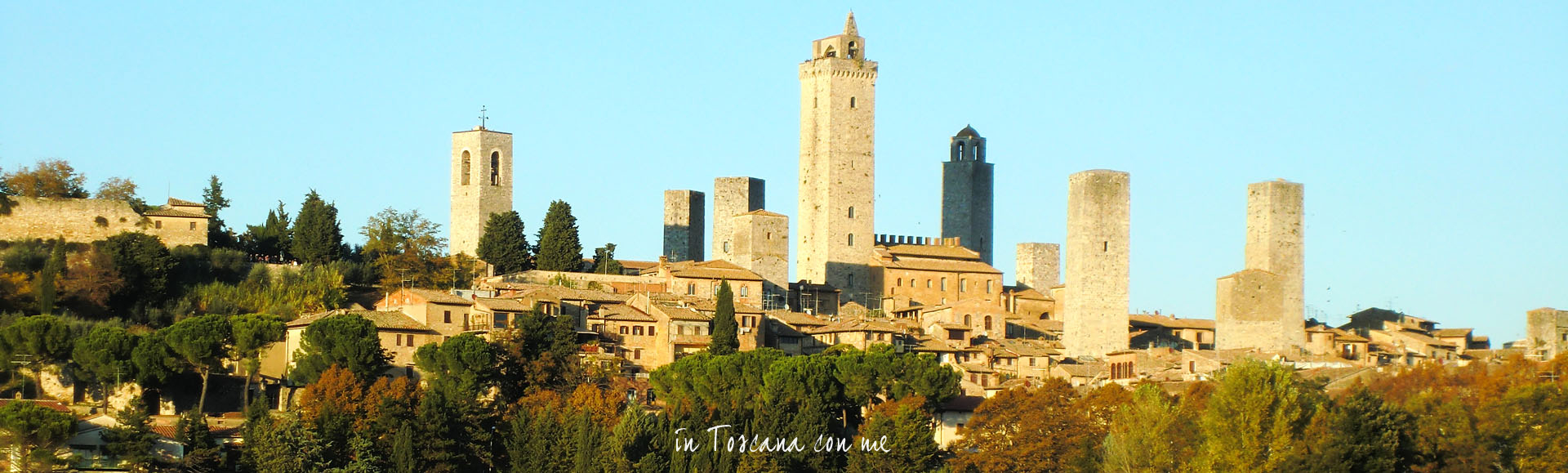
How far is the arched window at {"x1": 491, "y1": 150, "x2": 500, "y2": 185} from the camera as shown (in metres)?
58.7

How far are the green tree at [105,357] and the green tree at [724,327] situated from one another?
11.5 metres

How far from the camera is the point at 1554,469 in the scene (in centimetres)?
3759

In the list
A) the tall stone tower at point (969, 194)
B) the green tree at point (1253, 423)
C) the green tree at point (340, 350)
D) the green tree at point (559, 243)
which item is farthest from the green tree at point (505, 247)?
the green tree at point (1253, 423)

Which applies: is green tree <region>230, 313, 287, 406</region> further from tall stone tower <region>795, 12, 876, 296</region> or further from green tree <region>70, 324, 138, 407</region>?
tall stone tower <region>795, 12, 876, 296</region>

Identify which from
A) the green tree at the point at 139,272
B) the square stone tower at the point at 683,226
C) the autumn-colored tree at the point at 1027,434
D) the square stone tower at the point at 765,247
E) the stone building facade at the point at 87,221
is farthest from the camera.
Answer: the square stone tower at the point at 683,226

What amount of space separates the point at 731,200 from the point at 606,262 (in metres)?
4.88

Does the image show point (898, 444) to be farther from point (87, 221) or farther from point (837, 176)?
point (87, 221)

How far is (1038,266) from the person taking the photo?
65.4 m

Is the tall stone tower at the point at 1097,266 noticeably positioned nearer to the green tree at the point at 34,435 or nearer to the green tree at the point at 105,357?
the green tree at the point at 105,357

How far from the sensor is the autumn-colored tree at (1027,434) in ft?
135

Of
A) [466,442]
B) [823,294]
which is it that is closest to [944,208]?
[823,294]

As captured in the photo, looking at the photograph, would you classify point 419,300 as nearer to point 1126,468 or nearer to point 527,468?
point 527,468

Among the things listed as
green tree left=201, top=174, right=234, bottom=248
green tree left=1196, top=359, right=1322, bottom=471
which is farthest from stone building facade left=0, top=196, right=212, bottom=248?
green tree left=1196, top=359, right=1322, bottom=471

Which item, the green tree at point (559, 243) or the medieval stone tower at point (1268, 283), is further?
the green tree at point (559, 243)
